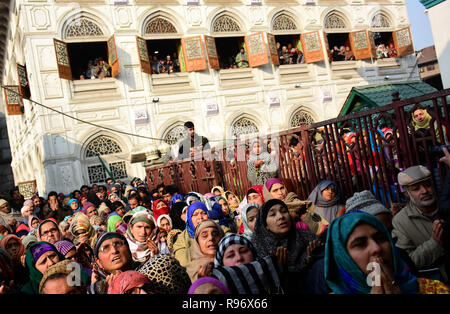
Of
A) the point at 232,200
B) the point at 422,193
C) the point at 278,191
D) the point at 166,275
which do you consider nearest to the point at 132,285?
the point at 166,275

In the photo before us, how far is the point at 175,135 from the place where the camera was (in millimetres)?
14922

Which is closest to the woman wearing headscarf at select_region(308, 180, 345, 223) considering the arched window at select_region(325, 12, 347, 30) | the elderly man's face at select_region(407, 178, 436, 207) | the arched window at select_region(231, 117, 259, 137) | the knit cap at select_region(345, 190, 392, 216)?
the knit cap at select_region(345, 190, 392, 216)

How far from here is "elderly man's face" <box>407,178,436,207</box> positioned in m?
2.84

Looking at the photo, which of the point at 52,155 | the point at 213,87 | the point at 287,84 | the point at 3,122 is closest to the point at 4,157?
the point at 3,122

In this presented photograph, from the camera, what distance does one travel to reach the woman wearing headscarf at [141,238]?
4.14 meters

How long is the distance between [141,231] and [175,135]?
35.6 ft

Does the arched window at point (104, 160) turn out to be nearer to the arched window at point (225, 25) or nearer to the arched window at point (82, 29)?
the arched window at point (82, 29)

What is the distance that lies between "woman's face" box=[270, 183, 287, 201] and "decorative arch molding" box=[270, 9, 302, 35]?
13.2 m

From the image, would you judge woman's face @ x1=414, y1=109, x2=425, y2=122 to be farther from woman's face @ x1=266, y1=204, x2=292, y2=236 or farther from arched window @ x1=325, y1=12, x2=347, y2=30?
arched window @ x1=325, y1=12, x2=347, y2=30

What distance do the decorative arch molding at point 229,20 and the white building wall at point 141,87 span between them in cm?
5

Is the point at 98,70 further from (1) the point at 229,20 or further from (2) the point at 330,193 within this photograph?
(2) the point at 330,193

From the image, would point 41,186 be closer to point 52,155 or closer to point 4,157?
point 52,155

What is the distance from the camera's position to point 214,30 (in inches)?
621
